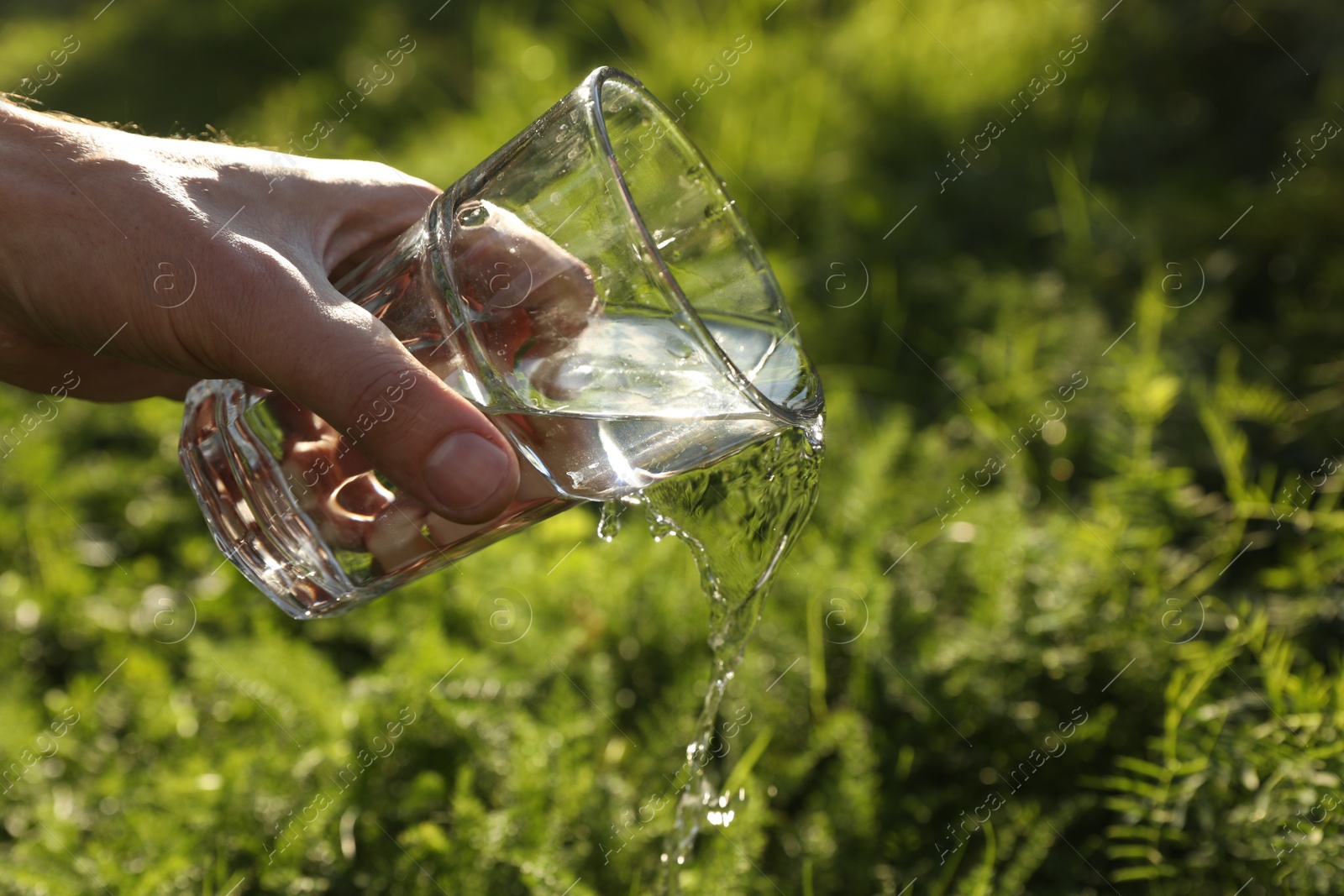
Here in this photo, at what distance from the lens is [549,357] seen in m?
1.24

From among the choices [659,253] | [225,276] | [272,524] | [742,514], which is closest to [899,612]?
[742,514]

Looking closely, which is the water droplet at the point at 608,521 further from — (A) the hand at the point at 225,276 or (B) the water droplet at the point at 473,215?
Answer: (B) the water droplet at the point at 473,215

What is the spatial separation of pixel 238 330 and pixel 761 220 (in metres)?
2.37

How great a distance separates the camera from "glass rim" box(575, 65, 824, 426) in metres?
1.10

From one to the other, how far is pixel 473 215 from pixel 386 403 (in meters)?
0.25

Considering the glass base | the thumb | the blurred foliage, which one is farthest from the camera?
the blurred foliage

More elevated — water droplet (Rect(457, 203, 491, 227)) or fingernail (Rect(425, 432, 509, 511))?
water droplet (Rect(457, 203, 491, 227))

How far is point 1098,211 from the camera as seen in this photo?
315cm

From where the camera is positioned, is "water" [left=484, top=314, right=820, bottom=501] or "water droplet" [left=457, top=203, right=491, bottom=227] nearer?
"water" [left=484, top=314, right=820, bottom=501]

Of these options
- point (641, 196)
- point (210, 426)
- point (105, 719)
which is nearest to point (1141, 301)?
point (641, 196)

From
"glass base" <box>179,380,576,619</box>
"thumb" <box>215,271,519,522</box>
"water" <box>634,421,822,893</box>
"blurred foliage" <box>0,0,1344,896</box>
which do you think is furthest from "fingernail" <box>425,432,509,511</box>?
"blurred foliage" <box>0,0,1344,896</box>

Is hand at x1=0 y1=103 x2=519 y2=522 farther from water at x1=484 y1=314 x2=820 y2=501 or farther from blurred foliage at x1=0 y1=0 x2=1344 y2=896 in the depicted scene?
blurred foliage at x1=0 y1=0 x2=1344 y2=896

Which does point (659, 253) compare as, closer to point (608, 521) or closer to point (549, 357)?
point (549, 357)

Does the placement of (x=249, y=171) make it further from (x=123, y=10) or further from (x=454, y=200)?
(x=123, y=10)
